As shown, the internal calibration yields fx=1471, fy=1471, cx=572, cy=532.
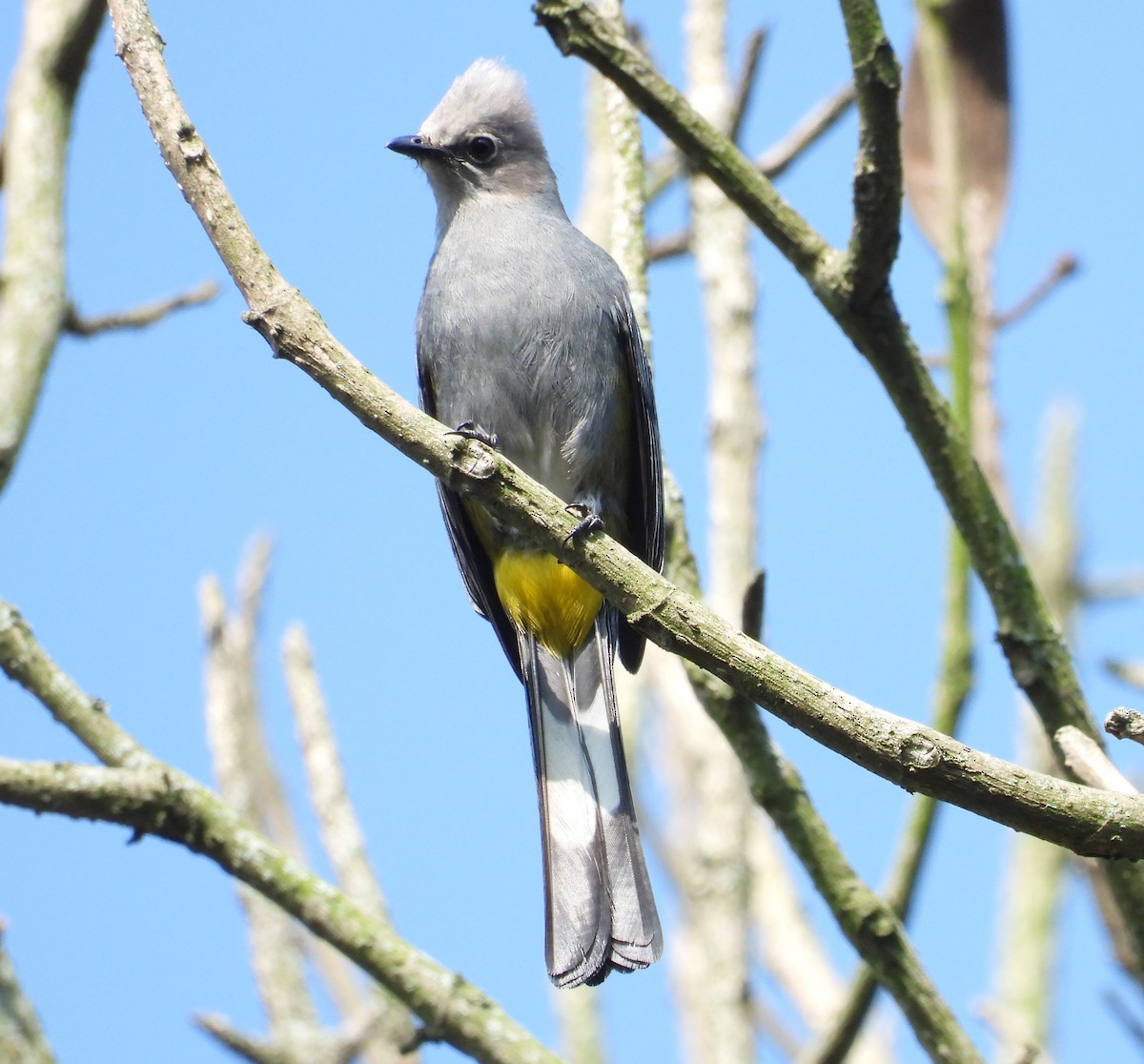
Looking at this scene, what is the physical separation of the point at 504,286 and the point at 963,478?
1.56 meters

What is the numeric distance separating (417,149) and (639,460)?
52.6 inches

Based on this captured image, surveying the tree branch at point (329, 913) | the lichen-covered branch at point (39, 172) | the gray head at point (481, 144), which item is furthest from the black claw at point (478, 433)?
the lichen-covered branch at point (39, 172)

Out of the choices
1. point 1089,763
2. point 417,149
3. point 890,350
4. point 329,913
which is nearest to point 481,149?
point 417,149

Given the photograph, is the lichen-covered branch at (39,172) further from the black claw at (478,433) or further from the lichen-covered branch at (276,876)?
the black claw at (478,433)

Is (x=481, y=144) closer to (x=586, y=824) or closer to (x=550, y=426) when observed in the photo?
(x=550, y=426)

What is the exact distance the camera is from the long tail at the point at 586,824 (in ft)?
11.3

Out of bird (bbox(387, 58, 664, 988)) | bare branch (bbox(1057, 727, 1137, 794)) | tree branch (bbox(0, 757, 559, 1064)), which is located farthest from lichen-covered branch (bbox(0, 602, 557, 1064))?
bare branch (bbox(1057, 727, 1137, 794))

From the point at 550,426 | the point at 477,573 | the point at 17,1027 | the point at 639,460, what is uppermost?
the point at 639,460

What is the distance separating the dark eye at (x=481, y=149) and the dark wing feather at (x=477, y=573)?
33.1 inches

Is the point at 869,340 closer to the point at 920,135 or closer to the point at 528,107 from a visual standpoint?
the point at 920,135

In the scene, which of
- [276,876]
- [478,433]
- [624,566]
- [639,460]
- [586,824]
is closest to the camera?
[624,566]

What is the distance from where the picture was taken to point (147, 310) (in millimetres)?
4715

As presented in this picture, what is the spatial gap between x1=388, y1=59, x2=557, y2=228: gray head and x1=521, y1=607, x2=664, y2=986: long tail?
5.24 feet

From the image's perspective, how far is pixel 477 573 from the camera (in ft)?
15.1
